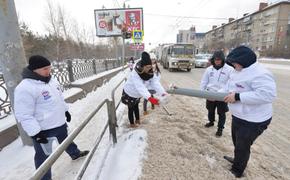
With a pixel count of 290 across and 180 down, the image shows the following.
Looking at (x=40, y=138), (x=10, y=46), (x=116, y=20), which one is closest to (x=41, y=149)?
(x=40, y=138)

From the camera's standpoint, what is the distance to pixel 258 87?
1855 mm

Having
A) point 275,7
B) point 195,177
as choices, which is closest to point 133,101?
point 195,177

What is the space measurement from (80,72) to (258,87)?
7.90m

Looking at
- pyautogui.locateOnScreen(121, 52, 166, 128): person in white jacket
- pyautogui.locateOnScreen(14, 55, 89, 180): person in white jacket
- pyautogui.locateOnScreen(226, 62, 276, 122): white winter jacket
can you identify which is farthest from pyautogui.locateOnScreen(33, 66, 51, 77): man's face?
pyautogui.locateOnScreen(226, 62, 276, 122): white winter jacket

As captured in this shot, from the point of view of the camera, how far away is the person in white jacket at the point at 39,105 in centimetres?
196

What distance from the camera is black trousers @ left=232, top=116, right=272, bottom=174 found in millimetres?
2053

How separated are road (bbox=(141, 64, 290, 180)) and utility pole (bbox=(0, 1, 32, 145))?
98.1 inches

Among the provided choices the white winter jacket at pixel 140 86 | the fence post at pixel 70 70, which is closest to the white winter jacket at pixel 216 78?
the white winter jacket at pixel 140 86

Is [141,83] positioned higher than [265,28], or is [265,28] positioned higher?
[265,28]

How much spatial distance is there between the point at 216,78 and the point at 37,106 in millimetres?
2983

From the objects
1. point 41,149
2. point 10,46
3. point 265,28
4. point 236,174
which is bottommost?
point 236,174

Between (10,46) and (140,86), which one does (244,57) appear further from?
(10,46)

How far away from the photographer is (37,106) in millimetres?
2121

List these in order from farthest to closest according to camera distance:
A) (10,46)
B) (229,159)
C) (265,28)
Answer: (265,28)
(10,46)
(229,159)
